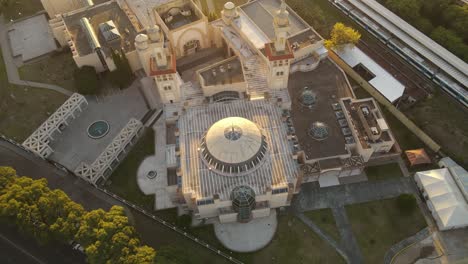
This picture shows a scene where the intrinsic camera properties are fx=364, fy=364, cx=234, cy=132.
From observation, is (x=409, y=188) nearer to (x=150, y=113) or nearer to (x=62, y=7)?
(x=150, y=113)

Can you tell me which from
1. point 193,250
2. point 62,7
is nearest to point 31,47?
point 62,7

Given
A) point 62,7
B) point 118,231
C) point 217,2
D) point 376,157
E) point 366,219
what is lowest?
point 366,219

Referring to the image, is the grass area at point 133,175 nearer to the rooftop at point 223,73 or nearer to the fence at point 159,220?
the fence at point 159,220

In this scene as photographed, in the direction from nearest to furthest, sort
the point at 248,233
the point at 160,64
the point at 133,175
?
the point at 248,233
the point at 160,64
the point at 133,175

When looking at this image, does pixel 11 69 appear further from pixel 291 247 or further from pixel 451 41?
pixel 451 41

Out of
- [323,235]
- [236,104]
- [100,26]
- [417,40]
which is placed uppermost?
[100,26]

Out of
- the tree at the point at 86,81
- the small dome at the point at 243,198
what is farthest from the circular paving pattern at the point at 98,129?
the small dome at the point at 243,198

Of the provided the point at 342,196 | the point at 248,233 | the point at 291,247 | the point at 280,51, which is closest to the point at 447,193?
the point at 342,196

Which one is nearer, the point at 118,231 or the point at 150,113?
the point at 118,231
